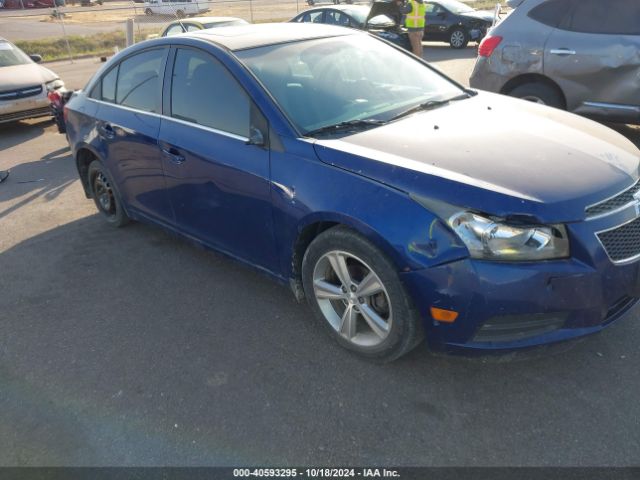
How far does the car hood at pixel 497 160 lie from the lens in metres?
2.34

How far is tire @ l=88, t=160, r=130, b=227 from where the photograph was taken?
4.74 metres

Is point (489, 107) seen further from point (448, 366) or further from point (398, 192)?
point (448, 366)

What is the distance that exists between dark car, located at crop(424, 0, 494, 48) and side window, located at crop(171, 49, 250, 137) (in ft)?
46.7

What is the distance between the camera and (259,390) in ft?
9.11

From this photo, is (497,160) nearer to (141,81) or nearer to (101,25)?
(141,81)

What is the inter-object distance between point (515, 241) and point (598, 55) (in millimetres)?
4152

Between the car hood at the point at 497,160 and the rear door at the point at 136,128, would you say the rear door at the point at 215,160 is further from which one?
the car hood at the point at 497,160

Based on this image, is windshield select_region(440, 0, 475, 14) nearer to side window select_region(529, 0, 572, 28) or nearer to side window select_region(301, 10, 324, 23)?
side window select_region(301, 10, 324, 23)

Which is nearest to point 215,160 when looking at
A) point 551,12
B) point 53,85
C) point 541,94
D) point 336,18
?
point 541,94

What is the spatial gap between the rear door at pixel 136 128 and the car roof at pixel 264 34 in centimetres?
43

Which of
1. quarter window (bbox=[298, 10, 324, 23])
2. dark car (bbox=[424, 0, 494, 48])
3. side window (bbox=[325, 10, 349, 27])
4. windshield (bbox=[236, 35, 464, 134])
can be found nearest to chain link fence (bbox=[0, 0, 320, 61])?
quarter window (bbox=[298, 10, 324, 23])

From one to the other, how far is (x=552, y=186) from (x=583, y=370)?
1.02 meters

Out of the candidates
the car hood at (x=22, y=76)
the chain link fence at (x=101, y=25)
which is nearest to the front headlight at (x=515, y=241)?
the car hood at (x=22, y=76)

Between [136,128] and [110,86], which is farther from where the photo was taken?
[110,86]
